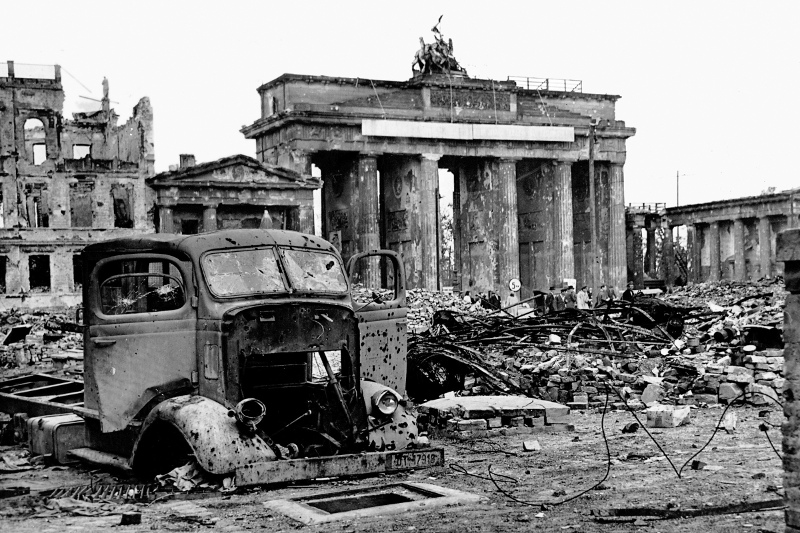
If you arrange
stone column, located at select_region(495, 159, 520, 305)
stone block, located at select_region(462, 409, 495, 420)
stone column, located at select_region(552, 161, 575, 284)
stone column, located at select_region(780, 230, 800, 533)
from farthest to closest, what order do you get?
stone column, located at select_region(552, 161, 575, 284)
stone column, located at select_region(495, 159, 520, 305)
stone block, located at select_region(462, 409, 495, 420)
stone column, located at select_region(780, 230, 800, 533)

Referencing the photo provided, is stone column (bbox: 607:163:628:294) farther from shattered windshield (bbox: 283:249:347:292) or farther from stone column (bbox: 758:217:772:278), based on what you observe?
shattered windshield (bbox: 283:249:347:292)

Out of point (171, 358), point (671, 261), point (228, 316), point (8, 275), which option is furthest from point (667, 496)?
point (671, 261)

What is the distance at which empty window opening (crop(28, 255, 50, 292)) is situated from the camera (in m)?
49.8

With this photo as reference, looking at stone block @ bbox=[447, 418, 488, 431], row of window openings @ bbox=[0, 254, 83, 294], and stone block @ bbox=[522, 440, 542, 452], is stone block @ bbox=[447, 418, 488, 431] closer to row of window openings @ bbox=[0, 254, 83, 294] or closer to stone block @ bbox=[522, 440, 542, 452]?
stone block @ bbox=[522, 440, 542, 452]

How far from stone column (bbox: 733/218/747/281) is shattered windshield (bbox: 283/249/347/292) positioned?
5338 centimetres

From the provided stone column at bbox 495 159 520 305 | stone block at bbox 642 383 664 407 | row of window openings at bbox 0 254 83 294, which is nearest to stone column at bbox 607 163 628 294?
stone column at bbox 495 159 520 305

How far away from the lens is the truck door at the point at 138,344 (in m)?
9.27

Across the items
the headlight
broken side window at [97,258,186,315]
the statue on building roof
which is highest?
the statue on building roof

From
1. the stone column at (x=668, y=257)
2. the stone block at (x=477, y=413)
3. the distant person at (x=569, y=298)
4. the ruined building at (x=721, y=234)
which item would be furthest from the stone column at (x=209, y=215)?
the stone column at (x=668, y=257)

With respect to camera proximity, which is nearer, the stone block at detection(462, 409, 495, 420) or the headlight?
the headlight

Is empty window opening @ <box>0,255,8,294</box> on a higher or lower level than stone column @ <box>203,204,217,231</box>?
lower

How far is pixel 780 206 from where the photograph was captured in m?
56.0

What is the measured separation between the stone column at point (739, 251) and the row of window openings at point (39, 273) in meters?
37.6

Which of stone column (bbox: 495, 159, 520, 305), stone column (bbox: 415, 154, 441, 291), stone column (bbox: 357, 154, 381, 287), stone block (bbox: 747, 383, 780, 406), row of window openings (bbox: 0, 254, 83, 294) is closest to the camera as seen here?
stone block (bbox: 747, 383, 780, 406)
